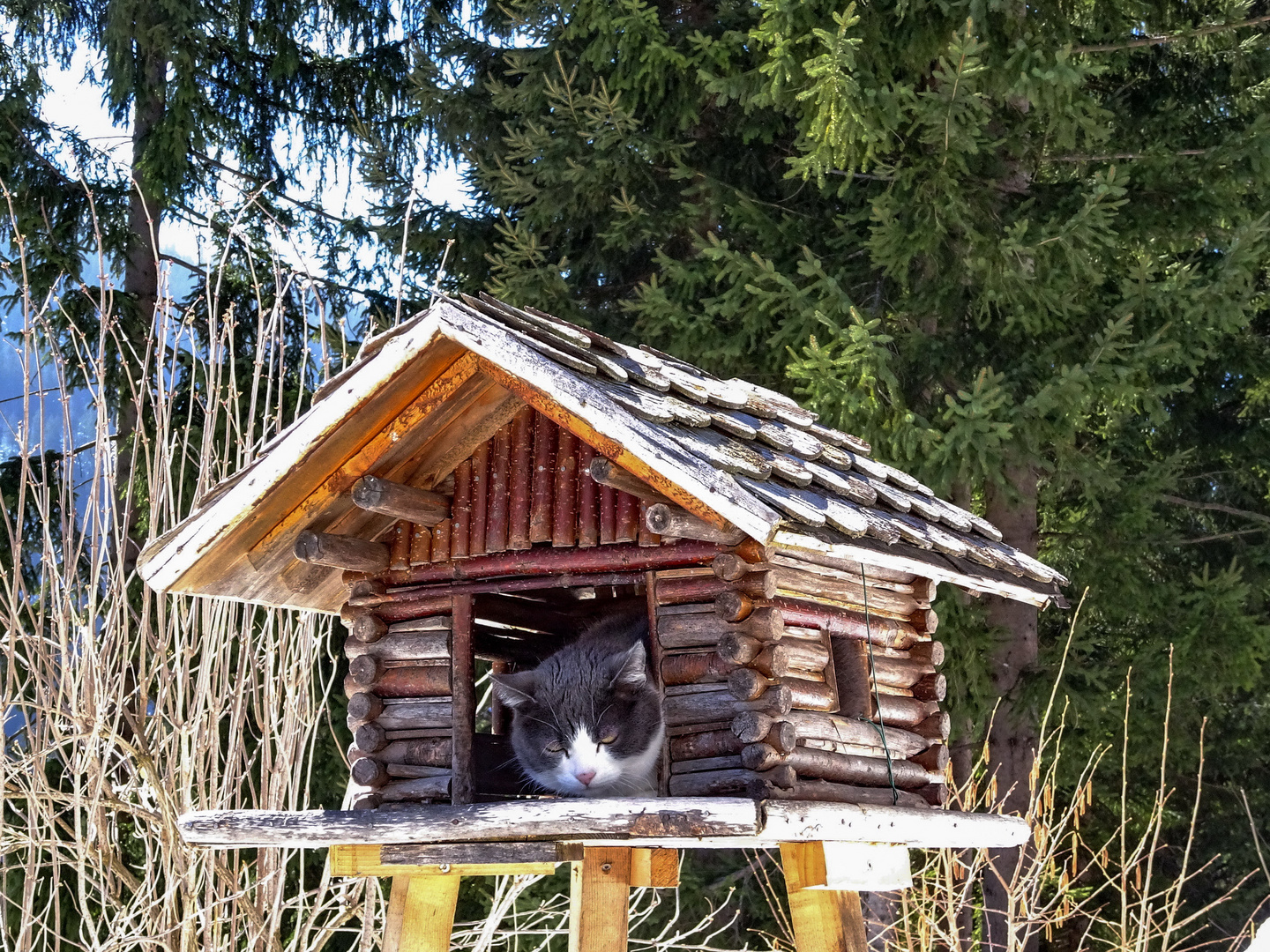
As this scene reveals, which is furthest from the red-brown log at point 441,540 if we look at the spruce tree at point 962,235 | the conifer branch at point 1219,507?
the conifer branch at point 1219,507

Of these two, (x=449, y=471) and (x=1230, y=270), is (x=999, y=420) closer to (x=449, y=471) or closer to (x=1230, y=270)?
(x=1230, y=270)

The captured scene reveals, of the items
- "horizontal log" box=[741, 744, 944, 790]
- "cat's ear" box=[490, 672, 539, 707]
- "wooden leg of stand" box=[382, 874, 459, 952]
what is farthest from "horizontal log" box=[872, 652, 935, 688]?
"wooden leg of stand" box=[382, 874, 459, 952]

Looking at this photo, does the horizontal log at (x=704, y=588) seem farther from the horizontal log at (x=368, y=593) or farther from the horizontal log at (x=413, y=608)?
the horizontal log at (x=368, y=593)

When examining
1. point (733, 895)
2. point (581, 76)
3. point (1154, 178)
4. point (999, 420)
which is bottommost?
point (733, 895)

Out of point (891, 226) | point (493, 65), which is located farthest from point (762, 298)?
point (493, 65)

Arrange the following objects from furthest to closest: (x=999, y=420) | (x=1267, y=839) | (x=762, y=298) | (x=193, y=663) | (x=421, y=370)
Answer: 1. (x=1267, y=839)
2. (x=193, y=663)
3. (x=762, y=298)
4. (x=999, y=420)
5. (x=421, y=370)

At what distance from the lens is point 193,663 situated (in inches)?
332

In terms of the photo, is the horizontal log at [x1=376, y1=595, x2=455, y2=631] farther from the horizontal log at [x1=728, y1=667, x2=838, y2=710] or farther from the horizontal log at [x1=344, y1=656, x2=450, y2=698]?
the horizontal log at [x1=728, y1=667, x2=838, y2=710]

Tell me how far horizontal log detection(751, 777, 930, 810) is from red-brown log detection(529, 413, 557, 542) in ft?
2.67

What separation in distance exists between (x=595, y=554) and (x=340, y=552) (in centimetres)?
65

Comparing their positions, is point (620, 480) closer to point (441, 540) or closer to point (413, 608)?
point (441, 540)

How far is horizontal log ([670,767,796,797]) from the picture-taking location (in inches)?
124

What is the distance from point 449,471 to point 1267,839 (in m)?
9.52

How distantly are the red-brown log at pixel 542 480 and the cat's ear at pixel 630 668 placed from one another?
0.34 metres
